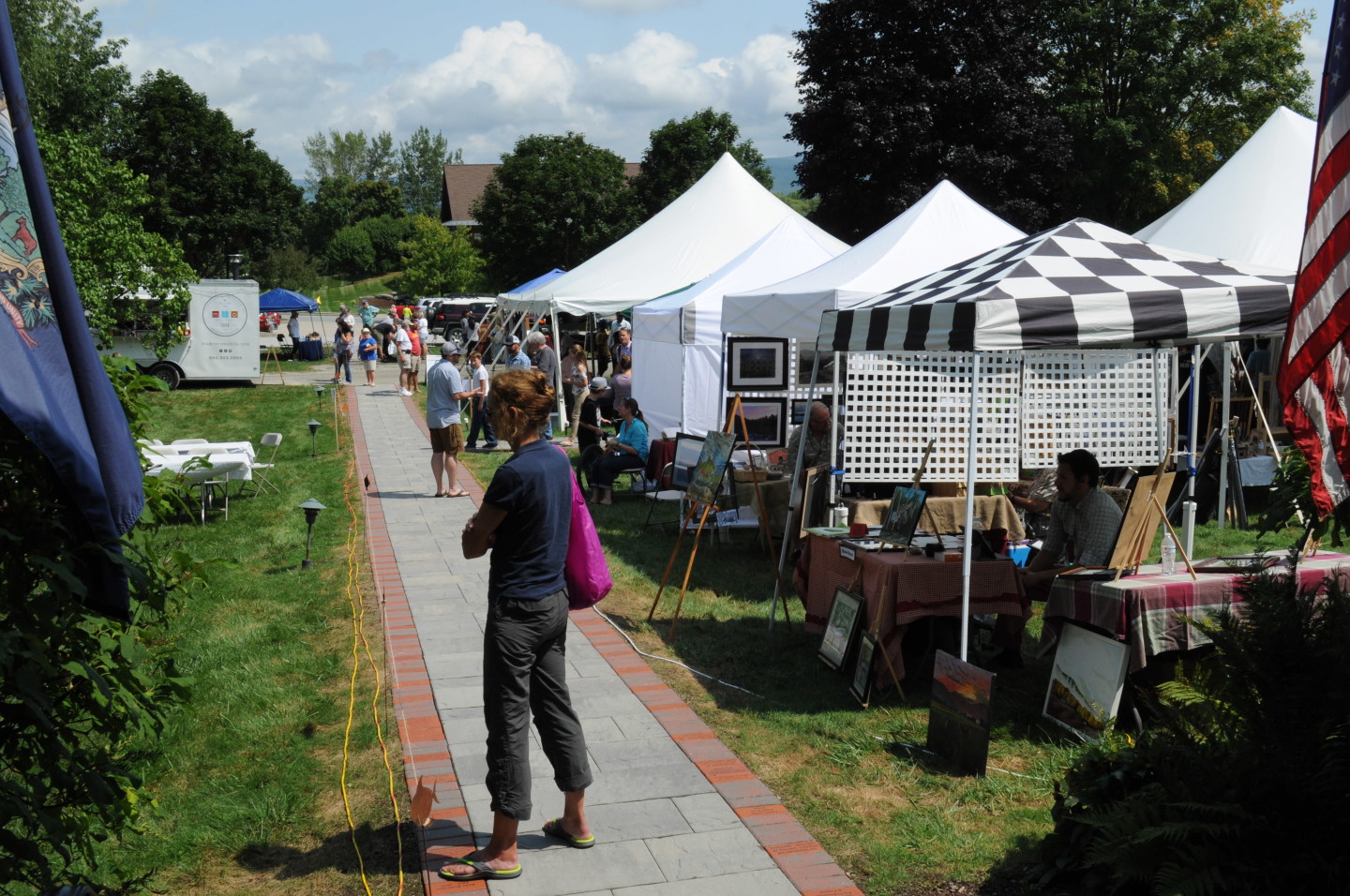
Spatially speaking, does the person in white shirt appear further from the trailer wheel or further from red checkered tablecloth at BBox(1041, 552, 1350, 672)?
red checkered tablecloth at BBox(1041, 552, 1350, 672)

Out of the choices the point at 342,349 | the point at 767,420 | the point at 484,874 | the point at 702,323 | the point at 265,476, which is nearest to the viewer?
the point at 484,874

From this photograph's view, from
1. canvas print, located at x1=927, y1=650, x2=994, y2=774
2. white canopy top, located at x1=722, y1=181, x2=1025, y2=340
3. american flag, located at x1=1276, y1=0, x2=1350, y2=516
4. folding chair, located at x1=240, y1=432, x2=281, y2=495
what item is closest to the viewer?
american flag, located at x1=1276, y1=0, x2=1350, y2=516

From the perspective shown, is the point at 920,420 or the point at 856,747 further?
the point at 920,420

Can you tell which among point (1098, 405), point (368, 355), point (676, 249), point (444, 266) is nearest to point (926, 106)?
point (676, 249)

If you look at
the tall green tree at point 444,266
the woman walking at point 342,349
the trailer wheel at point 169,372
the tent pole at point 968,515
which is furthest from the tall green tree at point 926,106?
the tall green tree at point 444,266

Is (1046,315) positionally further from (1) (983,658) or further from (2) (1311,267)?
(2) (1311,267)

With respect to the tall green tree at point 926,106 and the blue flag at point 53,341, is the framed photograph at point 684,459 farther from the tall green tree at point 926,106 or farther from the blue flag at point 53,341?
the tall green tree at point 926,106

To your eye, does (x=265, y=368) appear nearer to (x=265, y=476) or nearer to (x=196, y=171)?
(x=196, y=171)

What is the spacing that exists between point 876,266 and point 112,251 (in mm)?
17238

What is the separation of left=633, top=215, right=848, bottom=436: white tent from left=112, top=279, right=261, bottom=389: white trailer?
13.3m

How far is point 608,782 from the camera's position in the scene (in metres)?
5.18

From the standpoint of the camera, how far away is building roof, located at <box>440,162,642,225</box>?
83375 millimetres

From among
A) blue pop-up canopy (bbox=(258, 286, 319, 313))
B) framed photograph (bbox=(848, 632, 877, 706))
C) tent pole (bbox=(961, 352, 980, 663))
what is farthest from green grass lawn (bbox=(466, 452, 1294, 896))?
blue pop-up canopy (bbox=(258, 286, 319, 313))

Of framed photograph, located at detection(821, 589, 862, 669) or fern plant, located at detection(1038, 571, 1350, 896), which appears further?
framed photograph, located at detection(821, 589, 862, 669)
